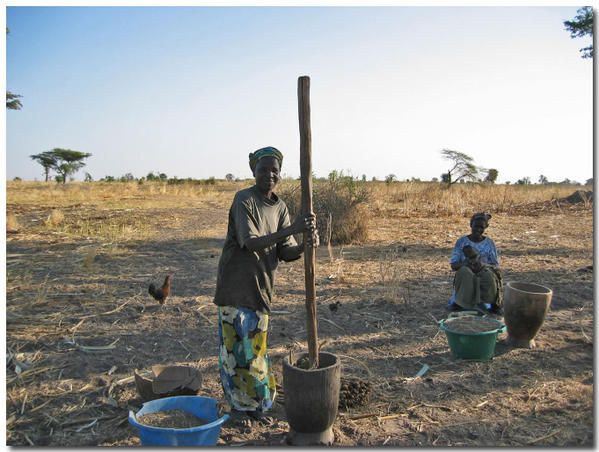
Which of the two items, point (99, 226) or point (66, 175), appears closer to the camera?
point (99, 226)

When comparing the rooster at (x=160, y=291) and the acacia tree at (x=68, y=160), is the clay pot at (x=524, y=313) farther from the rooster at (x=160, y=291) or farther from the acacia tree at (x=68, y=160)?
the acacia tree at (x=68, y=160)

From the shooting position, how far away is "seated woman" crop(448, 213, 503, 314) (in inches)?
190

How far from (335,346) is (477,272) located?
164 centimetres

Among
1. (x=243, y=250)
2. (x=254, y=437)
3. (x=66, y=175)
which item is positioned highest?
(x=66, y=175)

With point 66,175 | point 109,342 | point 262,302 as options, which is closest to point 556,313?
point 262,302

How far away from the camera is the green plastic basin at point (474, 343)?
12.9ft

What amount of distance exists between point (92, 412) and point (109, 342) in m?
1.34

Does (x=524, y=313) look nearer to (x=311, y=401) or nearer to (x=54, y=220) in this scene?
(x=311, y=401)

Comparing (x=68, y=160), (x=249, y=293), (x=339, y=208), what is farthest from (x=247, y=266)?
(x=68, y=160)

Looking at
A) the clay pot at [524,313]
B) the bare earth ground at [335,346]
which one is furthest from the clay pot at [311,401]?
the clay pot at [524,313]

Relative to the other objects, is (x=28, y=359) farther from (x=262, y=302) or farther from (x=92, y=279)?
(x=92, y=279)

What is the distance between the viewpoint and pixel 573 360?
4.05 meters

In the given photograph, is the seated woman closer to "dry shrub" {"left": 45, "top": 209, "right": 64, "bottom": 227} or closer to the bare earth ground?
the bare earth ground

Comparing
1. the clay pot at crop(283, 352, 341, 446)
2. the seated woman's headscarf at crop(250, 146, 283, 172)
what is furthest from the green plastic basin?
the seated woman's headscarf at crop(250, 146, 283, 172)
